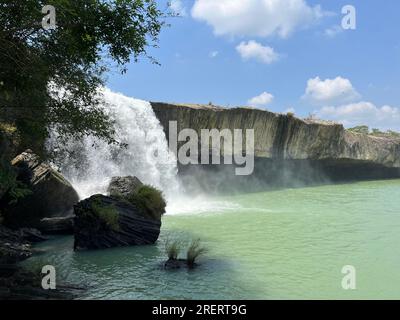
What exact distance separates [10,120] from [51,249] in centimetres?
428

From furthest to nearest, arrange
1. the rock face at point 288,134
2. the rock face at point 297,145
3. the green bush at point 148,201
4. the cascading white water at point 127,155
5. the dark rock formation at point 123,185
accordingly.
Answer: the rock face at point 297,145
the rock face at point 288,134
the cascading white water at point 127,155
the dark rock formation at point 123,185
the green bush at point 148,201

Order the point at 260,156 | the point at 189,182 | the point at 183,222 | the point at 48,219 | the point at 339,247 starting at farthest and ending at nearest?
the point at 260,156, the point at 189,182, the point at 183,222, the point at 48,219, the point at 339,247

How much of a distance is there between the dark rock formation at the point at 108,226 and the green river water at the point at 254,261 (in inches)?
19.3

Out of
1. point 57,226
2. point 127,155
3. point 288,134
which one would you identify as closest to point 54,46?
point 57,226

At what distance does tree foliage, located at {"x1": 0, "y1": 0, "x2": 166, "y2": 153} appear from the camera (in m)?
9.22

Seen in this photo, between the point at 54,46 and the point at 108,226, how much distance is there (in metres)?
6.09

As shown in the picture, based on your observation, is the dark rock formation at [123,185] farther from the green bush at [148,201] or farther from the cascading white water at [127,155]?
the cascading white water at [127,155]

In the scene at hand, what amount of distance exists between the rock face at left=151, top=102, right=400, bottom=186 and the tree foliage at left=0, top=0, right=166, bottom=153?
21.2 metres

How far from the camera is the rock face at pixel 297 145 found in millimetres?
36719

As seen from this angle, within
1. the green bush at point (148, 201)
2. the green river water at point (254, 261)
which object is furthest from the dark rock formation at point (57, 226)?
the green bush at point (148, 201)

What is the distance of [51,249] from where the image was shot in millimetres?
14008

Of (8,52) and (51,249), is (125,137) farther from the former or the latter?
(8,52)
